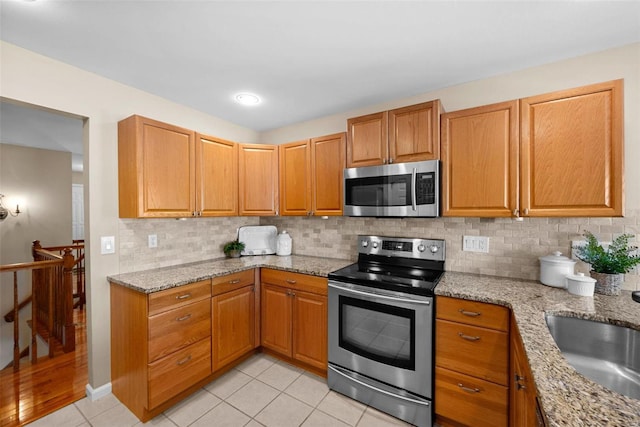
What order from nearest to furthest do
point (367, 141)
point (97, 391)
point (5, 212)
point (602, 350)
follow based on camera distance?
point (602, 350) → point (97, 391) → point (367, 141) → point (5, 212)

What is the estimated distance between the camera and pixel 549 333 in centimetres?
108

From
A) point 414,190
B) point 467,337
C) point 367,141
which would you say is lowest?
point 467,337

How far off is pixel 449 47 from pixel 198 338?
2709 mm

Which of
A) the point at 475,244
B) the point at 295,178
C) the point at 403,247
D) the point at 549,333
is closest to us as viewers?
the point at 549,333

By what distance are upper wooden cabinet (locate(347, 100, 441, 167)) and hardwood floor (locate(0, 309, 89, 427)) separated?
9.53ft

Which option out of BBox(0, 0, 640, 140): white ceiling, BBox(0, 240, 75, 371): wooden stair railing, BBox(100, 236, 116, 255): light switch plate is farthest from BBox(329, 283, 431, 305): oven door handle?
BBox(0, 240, 75, 371): wooden stair railing

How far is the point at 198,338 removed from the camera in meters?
2.03

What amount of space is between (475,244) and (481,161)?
0.68 metres

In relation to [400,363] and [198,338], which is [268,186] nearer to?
[198,338]

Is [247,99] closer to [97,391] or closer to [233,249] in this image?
[233,249]

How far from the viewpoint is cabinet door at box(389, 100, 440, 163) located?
1948mm

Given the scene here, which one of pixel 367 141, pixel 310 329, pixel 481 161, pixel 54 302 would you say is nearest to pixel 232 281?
pixel 310 329

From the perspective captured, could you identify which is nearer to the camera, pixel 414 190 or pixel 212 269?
pixel 414 190

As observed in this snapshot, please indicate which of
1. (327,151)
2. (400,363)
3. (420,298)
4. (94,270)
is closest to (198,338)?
(94,270)
